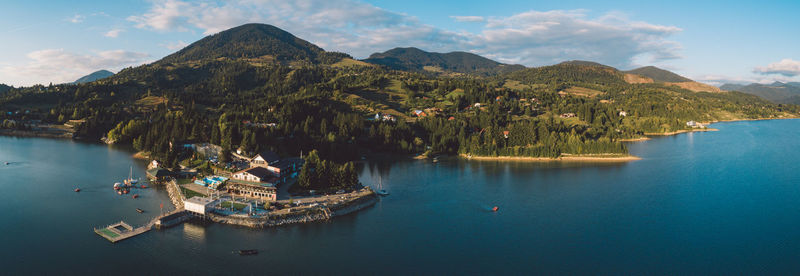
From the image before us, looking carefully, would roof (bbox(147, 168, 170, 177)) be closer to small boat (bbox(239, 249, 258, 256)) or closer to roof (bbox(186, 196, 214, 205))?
roof (bbox(186, 196, 214, 205))

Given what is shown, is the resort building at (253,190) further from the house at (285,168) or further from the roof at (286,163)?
the roof at (286,163)

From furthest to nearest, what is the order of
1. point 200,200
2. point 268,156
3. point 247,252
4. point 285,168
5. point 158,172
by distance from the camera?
1. point 158,172
2. point 268,156
3. point 285,168
4. point 200,200
5. point 247,252

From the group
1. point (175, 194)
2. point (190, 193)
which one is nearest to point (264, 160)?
point (190, 193)

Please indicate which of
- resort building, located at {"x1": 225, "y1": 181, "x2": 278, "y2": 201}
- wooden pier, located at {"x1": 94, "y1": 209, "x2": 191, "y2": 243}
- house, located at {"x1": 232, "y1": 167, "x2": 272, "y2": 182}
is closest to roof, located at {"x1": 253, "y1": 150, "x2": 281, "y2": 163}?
house, located at {"x1": 232, "y1": 167, "x2": 272, "y2": 182}

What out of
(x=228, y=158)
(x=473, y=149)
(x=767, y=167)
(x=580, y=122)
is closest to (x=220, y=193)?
(x=228, y=158)

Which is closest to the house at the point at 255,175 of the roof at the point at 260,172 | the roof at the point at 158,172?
the roof at the point at 260,172

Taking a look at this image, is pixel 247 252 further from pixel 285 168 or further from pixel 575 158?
pixel 575 158
